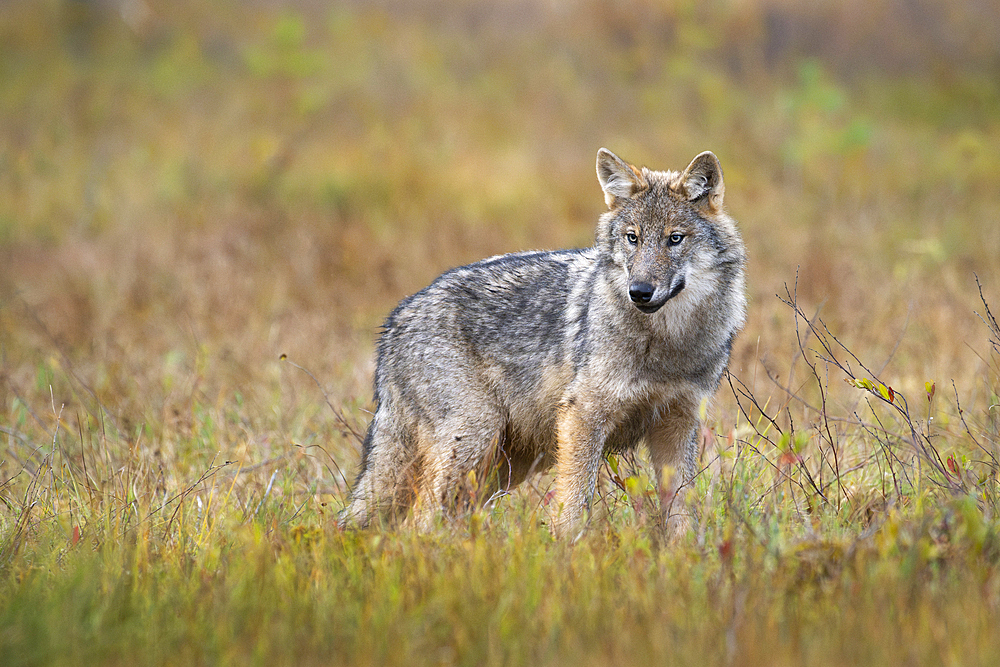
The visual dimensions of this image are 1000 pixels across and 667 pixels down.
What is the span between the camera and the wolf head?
4.13 m

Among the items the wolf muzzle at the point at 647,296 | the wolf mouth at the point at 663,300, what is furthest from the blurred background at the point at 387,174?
the wolf muzzle at the point at 647,296

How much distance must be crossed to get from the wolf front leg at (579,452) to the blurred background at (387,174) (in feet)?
3.58

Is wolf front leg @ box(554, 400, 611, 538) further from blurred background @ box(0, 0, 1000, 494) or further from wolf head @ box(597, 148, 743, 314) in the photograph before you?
blurred background @ box(0, 0, 1000, 494)

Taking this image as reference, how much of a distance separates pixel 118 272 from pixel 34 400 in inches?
154

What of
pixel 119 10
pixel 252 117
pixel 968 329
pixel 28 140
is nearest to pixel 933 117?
pixel 968 329

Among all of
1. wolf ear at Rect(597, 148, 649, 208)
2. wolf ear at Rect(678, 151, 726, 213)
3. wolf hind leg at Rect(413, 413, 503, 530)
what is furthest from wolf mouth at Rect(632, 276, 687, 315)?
wolf hind leg at Rect(413, 413, 503, 530)

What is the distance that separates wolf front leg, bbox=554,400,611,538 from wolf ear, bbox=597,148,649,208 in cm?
118

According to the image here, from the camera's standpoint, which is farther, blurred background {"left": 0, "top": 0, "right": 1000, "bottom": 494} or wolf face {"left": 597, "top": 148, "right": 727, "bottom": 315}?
blurred background {"left": 0, "top": 0, "right": 1000, "bottom": 494}

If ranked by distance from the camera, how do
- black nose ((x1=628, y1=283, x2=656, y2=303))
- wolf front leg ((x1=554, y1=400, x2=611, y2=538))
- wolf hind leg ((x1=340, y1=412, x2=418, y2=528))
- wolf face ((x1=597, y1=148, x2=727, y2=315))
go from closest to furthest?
black nose ((x1=628, y1=283, x2=656, y2=303)) → wolf face ((x1=597, y1=148, x2=727, y2=315)) → wolf front leg ((x1=554, y1=400, x2=611, y2=538)) → wolf hind leg ((x1=340, y1=412, x2=418, y2=528))

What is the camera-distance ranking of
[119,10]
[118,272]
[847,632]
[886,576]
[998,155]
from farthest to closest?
[119,10] → [998,155] → [118,272] → [886,576] → [847,632]

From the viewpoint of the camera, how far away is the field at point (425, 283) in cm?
287

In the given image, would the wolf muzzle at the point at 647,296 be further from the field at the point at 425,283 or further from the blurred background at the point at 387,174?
the blurred background at the point at 387,174

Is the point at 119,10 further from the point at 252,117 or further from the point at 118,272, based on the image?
the point at 118,272

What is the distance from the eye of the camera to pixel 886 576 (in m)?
2.82
